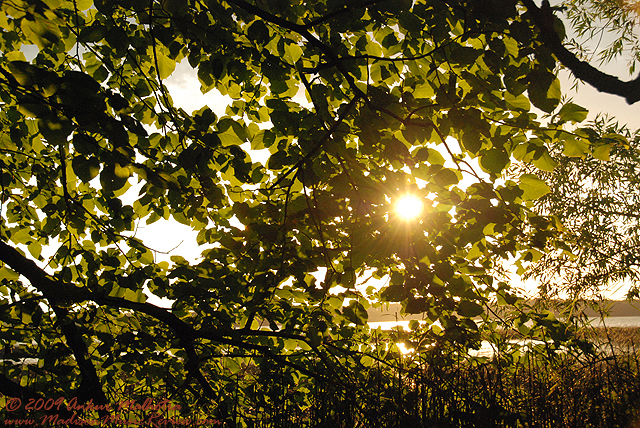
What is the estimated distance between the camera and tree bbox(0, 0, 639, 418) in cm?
162

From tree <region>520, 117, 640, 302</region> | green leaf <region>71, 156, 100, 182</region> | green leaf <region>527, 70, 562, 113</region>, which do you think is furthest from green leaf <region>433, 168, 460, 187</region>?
tree <region>520, 117, 640, 302</region>

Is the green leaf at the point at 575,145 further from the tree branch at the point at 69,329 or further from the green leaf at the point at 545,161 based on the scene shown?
the tree branch at the point at 69,329

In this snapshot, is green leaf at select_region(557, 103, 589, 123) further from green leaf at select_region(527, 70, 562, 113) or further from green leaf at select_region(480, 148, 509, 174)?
green leaf at select_region(480, 148, 509, 174)

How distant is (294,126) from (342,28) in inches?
22.0

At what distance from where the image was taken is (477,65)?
214cm

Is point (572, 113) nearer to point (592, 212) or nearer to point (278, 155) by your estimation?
point (278, 155)

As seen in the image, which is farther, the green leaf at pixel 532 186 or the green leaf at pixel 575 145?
the green leaf at pixel 532 186

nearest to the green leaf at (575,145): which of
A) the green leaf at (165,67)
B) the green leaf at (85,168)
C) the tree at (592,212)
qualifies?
the green leaf at (85,168)

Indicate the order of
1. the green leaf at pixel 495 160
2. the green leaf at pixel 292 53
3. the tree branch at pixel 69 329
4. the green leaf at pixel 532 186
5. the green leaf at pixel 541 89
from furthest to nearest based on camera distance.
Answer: the tree branch at pixel 69 329 < the green leaf at pixel 292 53 < the green leaf at pixel 532 186 < the green leaf at pixel 495 160 < the green leaf at pixel 541 89

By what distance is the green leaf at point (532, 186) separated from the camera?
6.23 feet

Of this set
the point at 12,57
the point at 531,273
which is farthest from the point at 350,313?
the point at 531,273

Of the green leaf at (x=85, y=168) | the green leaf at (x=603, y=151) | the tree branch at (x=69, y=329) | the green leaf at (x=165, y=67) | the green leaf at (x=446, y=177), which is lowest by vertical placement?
the tree branch at (x=69, y=329)

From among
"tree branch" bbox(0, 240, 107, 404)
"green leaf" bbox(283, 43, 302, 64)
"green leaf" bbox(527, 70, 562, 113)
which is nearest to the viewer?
"green leaf" bbox(527, 70, 562, 113)

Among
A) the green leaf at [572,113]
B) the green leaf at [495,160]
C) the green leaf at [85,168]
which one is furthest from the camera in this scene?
the green leaf at [495,160]
